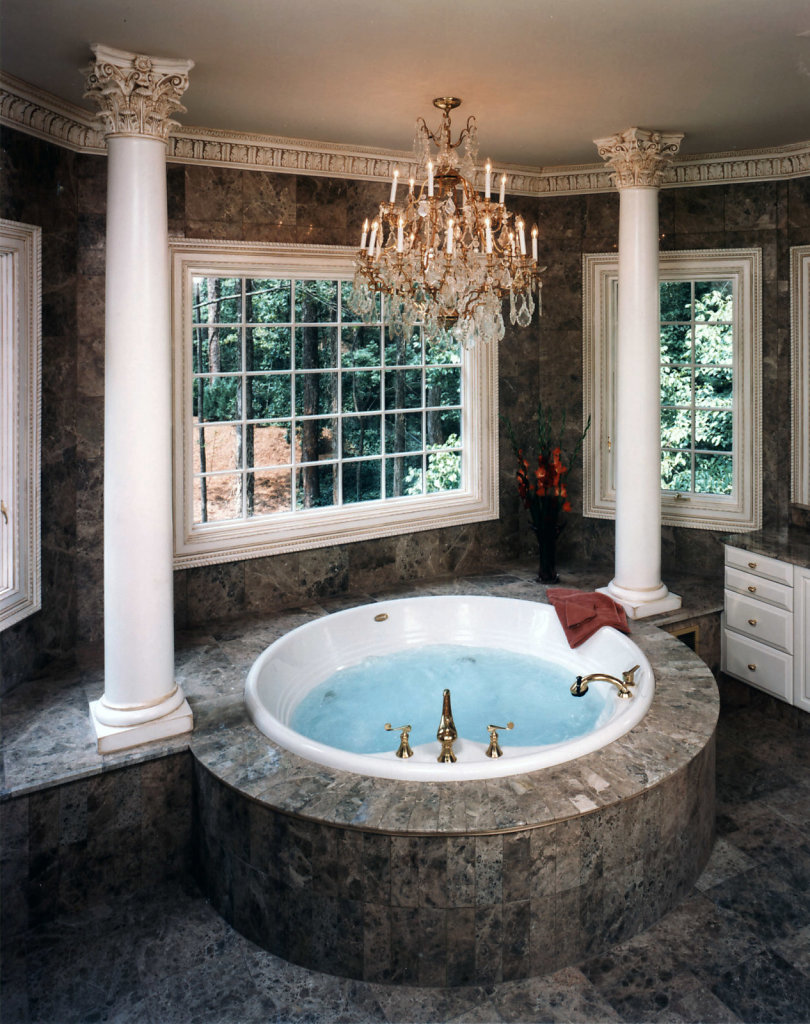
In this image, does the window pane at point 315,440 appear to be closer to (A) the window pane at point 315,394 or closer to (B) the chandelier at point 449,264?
(A) the window pane at point 315,394

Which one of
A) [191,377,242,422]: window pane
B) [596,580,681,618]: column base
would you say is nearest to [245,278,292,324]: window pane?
[191,377,242,422]: window pane

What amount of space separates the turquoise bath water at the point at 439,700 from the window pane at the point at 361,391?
1.63m

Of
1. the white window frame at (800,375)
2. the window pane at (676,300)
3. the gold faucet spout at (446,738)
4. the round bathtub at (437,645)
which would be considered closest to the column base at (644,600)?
the round bathtub at (437,645)

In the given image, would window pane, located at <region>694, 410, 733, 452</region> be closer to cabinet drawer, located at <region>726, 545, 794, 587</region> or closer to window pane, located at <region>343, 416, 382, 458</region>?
cabinet drawer, located at <region>726, 545, 794, 587</region>

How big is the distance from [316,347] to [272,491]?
3.01 ft

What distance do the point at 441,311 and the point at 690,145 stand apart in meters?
2.31

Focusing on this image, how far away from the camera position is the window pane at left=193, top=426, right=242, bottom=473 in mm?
4668

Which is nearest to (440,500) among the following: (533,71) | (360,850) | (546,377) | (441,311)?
(546,377)

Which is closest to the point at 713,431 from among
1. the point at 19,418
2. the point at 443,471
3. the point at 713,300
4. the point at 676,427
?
the point at 676,427

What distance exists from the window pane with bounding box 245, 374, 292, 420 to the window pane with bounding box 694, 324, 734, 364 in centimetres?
262

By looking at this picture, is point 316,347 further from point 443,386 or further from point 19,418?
point 19,418

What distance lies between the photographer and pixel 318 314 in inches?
195

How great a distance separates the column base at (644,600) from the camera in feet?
14.8

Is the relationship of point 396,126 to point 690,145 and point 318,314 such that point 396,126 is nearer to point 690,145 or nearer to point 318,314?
point 318,314
